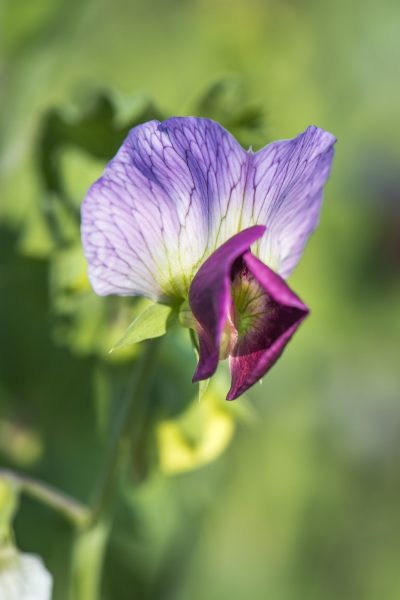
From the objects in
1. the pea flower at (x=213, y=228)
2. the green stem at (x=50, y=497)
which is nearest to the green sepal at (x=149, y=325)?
the pea flower at (x=213, y=228)

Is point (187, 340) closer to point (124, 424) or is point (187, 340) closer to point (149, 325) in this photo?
point (124, 424)

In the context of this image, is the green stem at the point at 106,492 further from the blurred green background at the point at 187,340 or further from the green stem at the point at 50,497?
Result: the blurred green background at the point at 187,340

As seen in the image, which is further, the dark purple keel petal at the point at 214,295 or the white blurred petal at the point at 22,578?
the white blurred petal at the point at 22,578

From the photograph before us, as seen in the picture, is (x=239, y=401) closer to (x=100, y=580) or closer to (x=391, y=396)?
(x=100, y=580)

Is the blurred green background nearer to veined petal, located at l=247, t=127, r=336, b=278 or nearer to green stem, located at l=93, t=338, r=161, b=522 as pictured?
green stem, located at l=93, t=338, r=161, b=522

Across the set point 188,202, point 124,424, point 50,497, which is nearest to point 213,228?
point 188,202

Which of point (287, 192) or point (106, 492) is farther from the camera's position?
point (106, 492)
